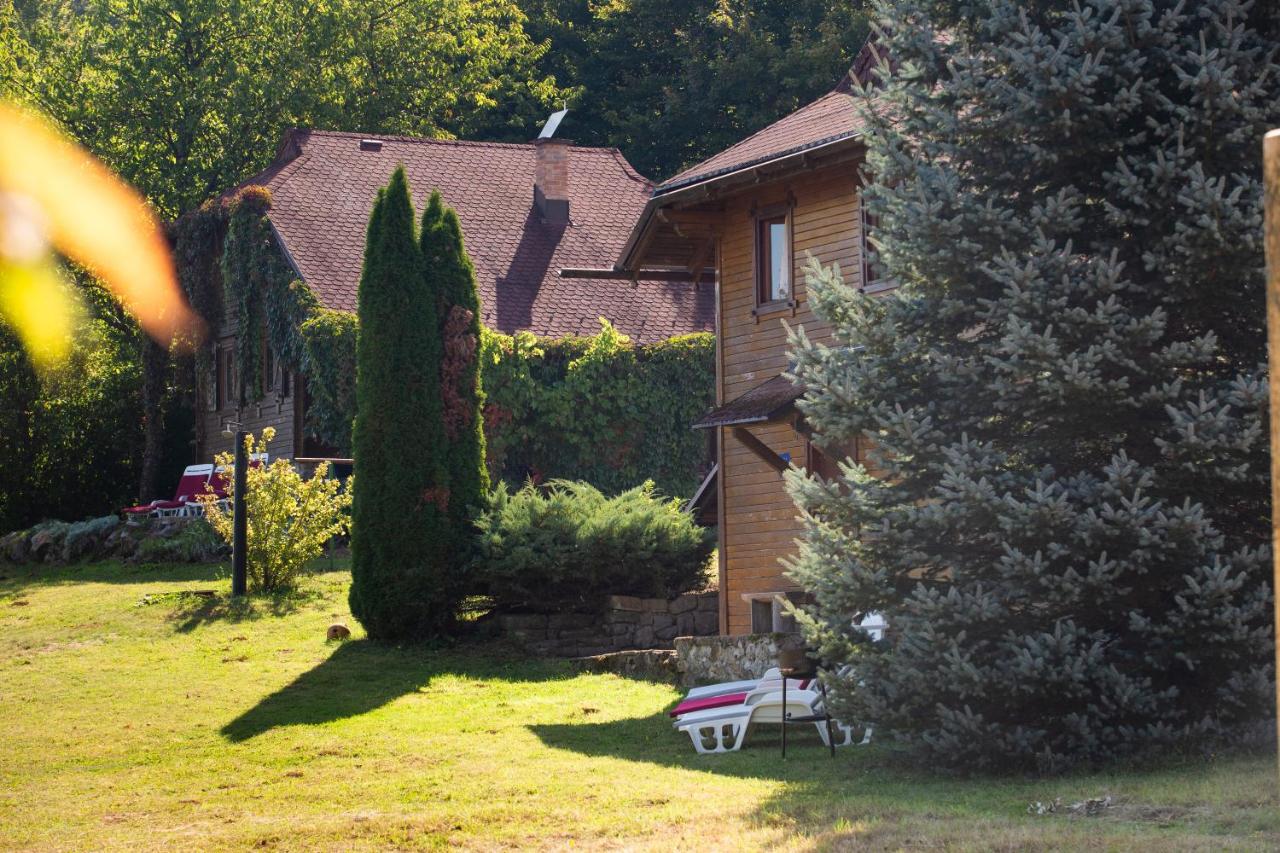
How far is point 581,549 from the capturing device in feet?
66.3

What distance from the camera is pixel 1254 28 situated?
1097 centimetres

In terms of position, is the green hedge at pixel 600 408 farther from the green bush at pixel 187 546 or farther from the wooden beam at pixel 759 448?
the wooden beam at pixel 759 448

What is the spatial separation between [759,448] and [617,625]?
10.5 ft

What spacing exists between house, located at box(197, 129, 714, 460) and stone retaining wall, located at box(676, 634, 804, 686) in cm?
1310

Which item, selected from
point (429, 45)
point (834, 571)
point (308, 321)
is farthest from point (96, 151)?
point (834, 571)

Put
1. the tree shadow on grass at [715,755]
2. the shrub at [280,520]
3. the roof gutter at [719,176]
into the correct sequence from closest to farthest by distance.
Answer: the tree shadow on grass at [715,755]
the roof gutter at [719,176]
the shrub at [280,520]

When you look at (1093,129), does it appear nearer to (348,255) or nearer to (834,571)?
(834,571)

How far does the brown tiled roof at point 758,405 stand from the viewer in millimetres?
18031

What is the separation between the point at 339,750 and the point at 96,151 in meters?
28.1

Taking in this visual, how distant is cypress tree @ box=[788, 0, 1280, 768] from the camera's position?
10.2 metres

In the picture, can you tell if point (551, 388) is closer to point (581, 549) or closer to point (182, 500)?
point (182, 500)

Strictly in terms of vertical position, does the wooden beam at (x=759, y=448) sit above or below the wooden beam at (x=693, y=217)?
below

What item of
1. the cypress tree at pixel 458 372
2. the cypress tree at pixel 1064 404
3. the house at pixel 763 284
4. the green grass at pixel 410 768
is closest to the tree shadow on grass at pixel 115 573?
the green grass at pixel 410 768

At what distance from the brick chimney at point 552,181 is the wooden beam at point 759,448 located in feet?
50.6
